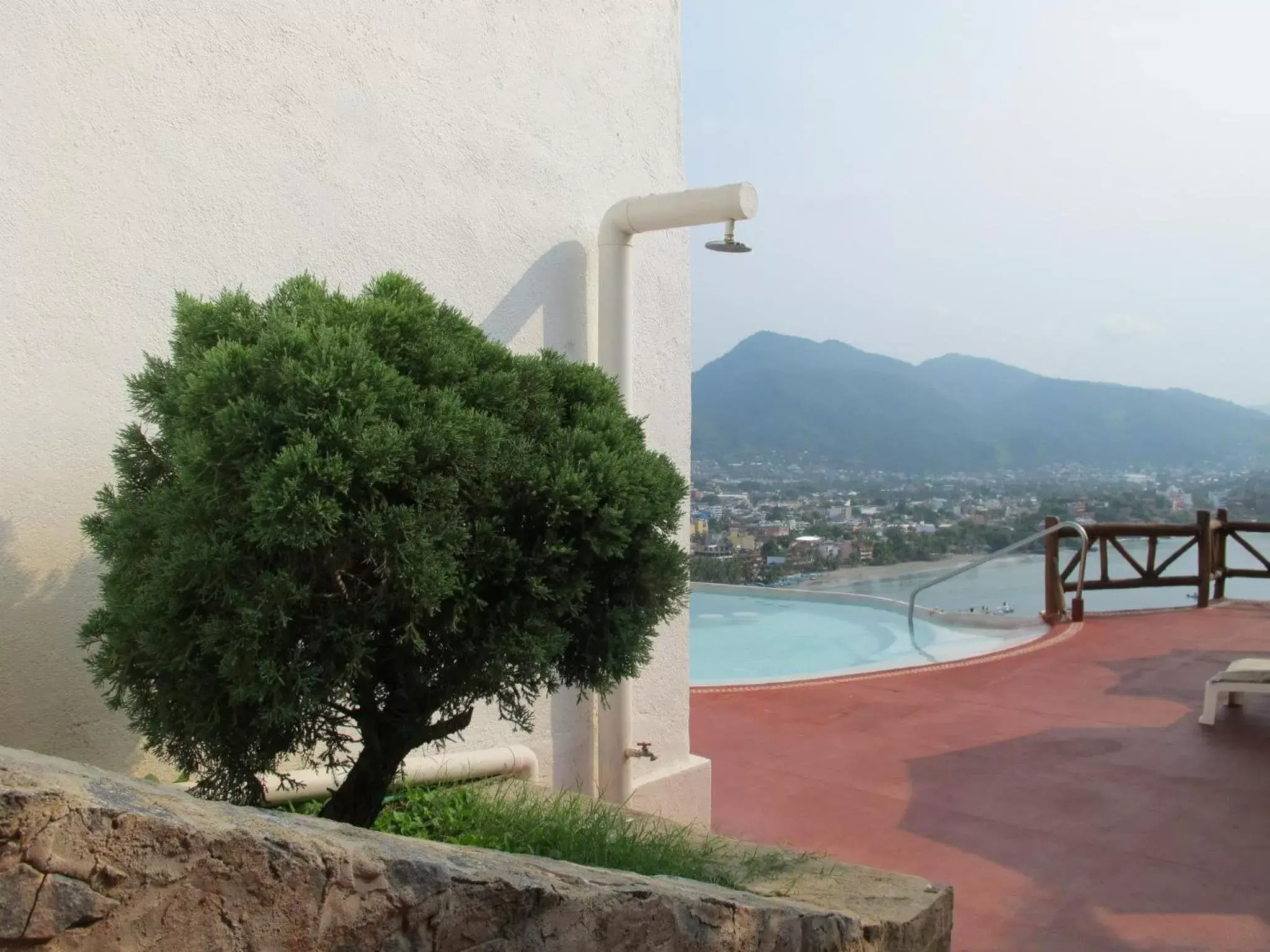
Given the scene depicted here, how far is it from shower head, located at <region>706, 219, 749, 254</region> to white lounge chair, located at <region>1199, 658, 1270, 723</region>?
4.47 m

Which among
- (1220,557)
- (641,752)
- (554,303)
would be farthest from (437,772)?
(1220,557)

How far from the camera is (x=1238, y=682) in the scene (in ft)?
20.8

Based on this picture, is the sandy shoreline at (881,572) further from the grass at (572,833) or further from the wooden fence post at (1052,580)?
the grass at (572,833)

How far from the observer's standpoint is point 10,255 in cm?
271

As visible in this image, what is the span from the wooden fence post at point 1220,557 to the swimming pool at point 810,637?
2673 millimetres

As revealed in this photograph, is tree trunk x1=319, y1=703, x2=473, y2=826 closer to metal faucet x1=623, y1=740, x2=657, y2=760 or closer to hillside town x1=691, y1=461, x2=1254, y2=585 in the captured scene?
metal faucet x1=623, y1=740, x2=657, y2=760

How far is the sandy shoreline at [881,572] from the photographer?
12.2 meters

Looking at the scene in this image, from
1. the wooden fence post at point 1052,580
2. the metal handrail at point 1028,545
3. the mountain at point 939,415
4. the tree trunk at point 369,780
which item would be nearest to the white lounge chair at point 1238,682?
the metal handrail at point 1028,545

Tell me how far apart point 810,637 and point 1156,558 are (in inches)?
147

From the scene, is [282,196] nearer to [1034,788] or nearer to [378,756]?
[378,756]

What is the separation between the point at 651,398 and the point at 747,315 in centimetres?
1307

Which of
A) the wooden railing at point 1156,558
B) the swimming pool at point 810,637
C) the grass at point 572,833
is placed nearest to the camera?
the grass at point 572,833

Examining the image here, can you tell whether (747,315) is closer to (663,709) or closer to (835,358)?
(835,358)

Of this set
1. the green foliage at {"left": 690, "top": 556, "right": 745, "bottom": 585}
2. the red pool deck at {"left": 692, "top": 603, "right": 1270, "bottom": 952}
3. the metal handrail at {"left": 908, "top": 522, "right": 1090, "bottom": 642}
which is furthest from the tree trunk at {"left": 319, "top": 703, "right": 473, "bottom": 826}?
the green foliage at {"left": 690, "top": 556, "right": 745, "bottom": 585}
